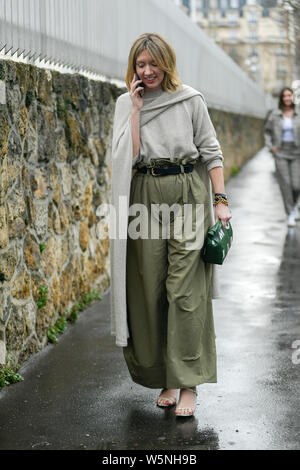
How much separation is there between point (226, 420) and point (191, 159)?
134 cm

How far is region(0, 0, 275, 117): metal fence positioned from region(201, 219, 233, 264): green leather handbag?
174 centimetres

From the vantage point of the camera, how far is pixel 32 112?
5.85 m

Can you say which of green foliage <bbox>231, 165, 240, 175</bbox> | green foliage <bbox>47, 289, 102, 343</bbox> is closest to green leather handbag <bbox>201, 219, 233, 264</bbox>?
green foliage <bbox>47, 289, 102, 343</bbox>

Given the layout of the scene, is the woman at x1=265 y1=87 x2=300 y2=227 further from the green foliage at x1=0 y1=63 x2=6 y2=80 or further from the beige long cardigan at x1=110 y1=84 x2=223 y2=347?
the beige long cardigan at x1=110 y1=84 x2=223 y2=347

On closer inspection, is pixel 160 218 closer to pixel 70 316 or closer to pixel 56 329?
pixel 56 329

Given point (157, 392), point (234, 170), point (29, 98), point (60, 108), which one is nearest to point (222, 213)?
point (157, 392)

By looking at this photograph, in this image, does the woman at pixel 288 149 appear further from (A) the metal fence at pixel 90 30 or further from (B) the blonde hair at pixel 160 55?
(B) the blonde hair at pixel 160 55

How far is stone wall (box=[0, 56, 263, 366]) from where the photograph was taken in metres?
5.33

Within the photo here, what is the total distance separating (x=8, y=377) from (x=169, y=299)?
1183mm

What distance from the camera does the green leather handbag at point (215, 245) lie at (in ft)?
15.1

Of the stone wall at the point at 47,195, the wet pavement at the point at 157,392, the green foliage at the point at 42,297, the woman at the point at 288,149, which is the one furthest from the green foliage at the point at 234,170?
the green foliage at the point at 42,297

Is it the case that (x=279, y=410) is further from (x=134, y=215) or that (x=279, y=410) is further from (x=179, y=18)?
→ (x=179, y=18)
